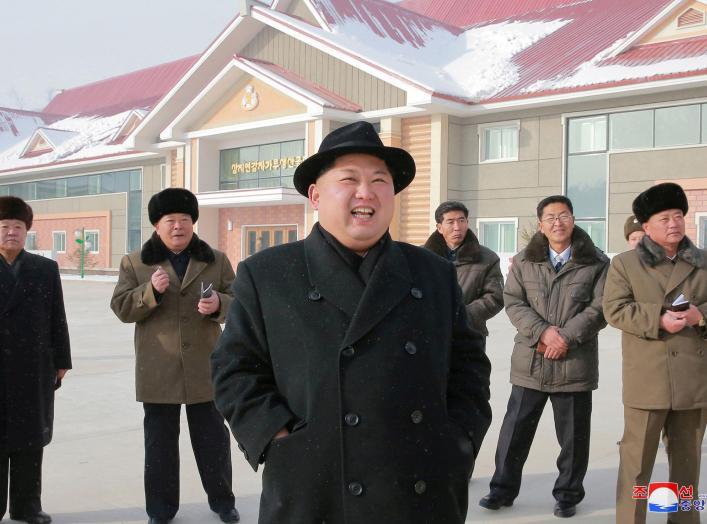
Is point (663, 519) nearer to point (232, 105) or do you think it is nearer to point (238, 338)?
point (238, 338)

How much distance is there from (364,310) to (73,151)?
36243mm

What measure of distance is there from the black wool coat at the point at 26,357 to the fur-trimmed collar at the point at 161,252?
0.64m

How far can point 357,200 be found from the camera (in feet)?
7.64

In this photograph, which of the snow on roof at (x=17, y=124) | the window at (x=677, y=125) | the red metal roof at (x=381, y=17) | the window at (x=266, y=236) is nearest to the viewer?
the window at (x=677, y=125)

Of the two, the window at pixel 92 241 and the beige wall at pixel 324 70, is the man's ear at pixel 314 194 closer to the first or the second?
the beige wall at pixel 324 70

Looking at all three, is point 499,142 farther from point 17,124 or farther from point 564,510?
point 17,124

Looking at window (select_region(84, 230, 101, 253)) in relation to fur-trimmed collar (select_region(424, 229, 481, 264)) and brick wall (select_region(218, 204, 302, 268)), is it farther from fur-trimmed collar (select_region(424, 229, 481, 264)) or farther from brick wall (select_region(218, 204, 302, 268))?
fur-trimmed collar (select_region(424, 229, 481, 264))

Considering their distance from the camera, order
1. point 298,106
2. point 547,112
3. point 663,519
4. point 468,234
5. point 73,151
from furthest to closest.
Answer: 1. point 73,151
2. point 298,106
3. point 547,112
4. point 468,234
5. point 663,519

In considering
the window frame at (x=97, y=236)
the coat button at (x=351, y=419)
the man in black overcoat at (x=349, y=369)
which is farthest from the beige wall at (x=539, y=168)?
the window frame at (x=97, y=236)

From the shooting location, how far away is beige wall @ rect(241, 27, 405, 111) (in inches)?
856

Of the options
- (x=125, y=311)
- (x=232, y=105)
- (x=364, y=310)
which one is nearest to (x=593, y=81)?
(x=232, y=105)

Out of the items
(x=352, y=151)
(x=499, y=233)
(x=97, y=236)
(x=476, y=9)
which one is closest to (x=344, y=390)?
(x=352, y=151)

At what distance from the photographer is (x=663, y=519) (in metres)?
4.27

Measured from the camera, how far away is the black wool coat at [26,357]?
13.8ft
